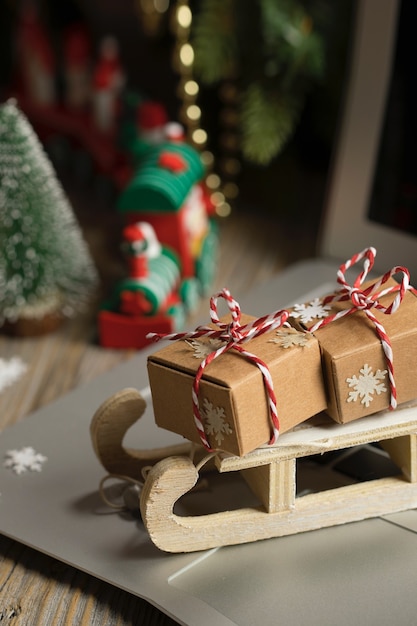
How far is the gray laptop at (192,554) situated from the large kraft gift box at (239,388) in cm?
9

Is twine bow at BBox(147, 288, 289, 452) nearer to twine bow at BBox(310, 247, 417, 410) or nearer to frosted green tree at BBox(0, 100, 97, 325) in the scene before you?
twine bow at BBox(310, 247, 417, 410)

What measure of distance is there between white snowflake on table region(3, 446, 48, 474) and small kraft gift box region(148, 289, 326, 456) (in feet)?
0.51

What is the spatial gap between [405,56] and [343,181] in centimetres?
16

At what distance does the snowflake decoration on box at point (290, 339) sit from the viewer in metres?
0.59

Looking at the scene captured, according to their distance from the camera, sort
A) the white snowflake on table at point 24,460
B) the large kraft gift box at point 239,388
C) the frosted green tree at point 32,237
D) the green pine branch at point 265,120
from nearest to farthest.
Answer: the large kraft gift box at point 239,388
the white snowflake on table at point 24,460
the frosted green tree at point 32,237
the green pine branch at point 265,120

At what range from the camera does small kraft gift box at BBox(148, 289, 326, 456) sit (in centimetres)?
57

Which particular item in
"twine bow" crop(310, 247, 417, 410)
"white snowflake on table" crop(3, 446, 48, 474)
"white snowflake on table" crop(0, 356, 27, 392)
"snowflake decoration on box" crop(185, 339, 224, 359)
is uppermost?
"twine bow" crop(310, 247, 417, 410)

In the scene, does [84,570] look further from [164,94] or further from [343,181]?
[164,94]

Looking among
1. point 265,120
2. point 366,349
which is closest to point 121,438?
point 366,349

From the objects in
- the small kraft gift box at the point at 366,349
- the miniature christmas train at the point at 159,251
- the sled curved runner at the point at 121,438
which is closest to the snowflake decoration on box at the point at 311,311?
the small kraft gift box at the point at 366,349

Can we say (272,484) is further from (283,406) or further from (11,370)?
(11,370)

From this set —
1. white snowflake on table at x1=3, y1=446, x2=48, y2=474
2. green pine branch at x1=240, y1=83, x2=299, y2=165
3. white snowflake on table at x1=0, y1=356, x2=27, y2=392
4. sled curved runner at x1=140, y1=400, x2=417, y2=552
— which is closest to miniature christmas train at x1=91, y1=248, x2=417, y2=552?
sled curved runner at x1=140, y1=400, x2=417, y2=552

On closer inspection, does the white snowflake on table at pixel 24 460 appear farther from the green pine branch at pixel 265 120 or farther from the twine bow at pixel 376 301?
the green pine branch at pixel 265 120

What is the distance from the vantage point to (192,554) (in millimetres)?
625
